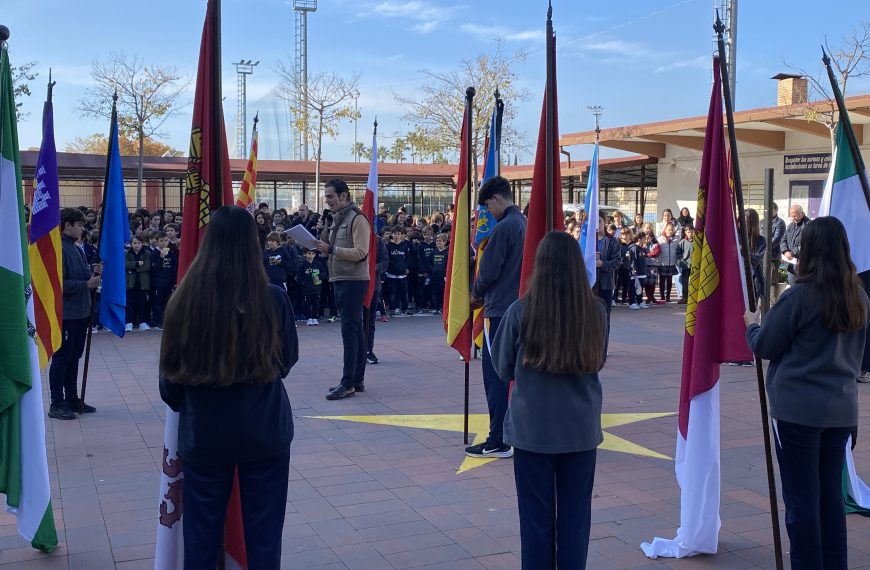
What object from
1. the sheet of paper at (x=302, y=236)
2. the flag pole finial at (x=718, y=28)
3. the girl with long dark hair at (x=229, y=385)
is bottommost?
the girl with long dark hair at (x=229, y=385)

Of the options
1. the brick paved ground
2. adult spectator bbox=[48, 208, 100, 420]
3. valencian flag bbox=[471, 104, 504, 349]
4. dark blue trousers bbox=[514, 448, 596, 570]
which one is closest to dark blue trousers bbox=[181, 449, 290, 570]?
dark blue trousers bbox=[514, 448, 596, 570]

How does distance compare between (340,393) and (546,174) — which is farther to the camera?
(340,393)

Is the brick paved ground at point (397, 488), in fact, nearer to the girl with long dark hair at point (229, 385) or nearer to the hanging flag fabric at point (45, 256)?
the hanging flag fabric at point (45, 256)

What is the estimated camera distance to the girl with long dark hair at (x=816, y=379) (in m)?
3.95

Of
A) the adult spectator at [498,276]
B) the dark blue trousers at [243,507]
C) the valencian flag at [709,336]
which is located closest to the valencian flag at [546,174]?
the valencian flag at [709,336]

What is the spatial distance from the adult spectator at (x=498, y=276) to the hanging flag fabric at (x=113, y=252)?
373 cm

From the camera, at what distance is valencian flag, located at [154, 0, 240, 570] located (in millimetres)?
3965

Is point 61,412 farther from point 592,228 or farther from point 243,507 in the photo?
point 592,228

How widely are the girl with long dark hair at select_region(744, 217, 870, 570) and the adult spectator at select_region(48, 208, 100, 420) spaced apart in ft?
20.3

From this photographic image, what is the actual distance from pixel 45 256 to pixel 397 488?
305 centimetres

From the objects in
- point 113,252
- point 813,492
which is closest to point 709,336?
point 813,492

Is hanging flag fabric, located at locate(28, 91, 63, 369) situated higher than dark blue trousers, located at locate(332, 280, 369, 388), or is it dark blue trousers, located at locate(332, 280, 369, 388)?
hanging flag fabric, located at locate(28, 91, 63, 369)

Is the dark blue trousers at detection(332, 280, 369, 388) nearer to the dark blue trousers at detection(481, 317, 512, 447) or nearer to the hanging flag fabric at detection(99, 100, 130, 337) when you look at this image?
the hanging flag fabric at detection(99, 100, 130, 337)

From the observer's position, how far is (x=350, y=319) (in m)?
8.99
